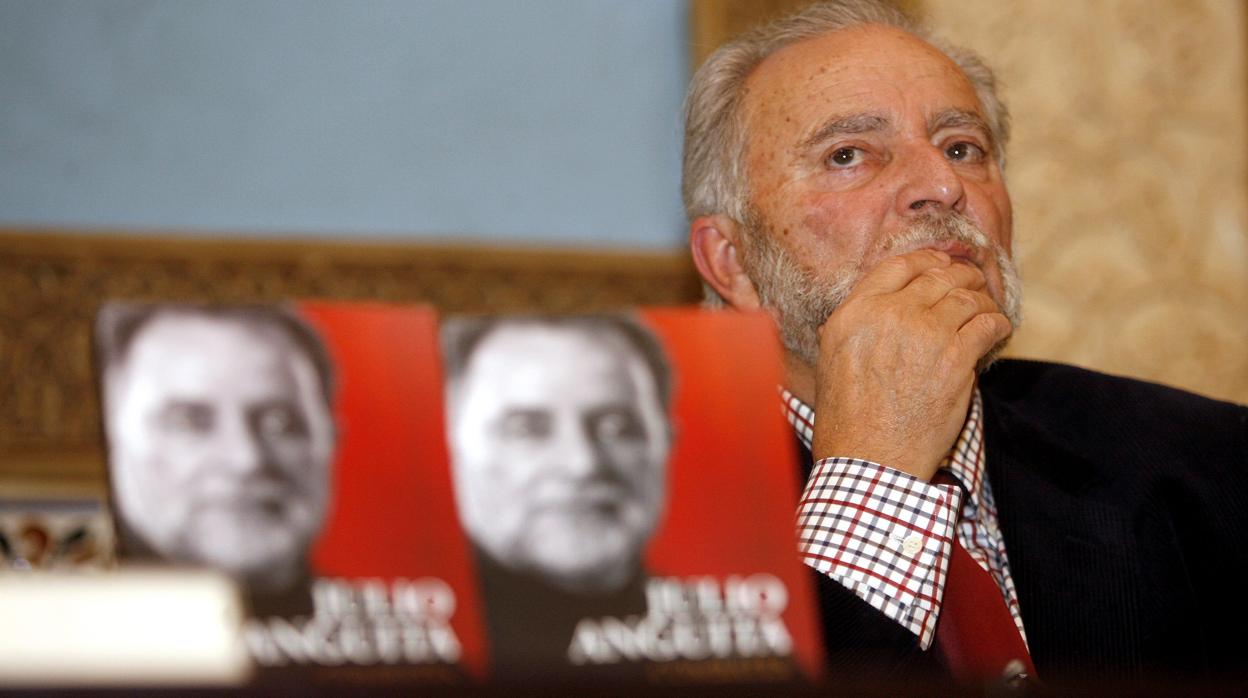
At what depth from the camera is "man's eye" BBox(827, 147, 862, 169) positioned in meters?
1.51

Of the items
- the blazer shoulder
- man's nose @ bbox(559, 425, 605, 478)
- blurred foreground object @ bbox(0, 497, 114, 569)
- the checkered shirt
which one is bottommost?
blurred foreground object @ bbox(0, 497, 114, 569)

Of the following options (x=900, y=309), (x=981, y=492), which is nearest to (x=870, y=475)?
(x=900, y=309)

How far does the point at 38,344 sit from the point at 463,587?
1783 millimetres

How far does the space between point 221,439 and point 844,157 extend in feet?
3.37

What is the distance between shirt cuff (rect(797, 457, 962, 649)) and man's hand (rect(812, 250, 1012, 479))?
56 mm

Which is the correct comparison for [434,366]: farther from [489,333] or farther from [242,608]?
[242,608]

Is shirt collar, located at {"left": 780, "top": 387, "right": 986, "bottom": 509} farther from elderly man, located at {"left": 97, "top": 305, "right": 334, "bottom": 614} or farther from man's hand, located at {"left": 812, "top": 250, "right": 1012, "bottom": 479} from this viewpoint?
elderly man, located at {"left": 97, "top": 305, "right": 334, "bottom": 614}

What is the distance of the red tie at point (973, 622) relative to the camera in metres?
1.11

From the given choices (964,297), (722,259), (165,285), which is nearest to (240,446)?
(964,297)

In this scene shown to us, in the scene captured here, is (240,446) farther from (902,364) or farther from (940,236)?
(940,236)

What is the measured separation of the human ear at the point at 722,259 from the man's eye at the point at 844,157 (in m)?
0.16

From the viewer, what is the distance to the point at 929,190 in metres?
1.43

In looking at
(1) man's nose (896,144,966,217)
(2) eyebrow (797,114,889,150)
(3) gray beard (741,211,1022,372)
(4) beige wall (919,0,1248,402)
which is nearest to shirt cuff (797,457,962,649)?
(3) gray beard (741,211,1022,372)

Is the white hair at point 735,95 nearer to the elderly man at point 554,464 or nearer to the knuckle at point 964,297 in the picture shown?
the knuckle at point 964,297
